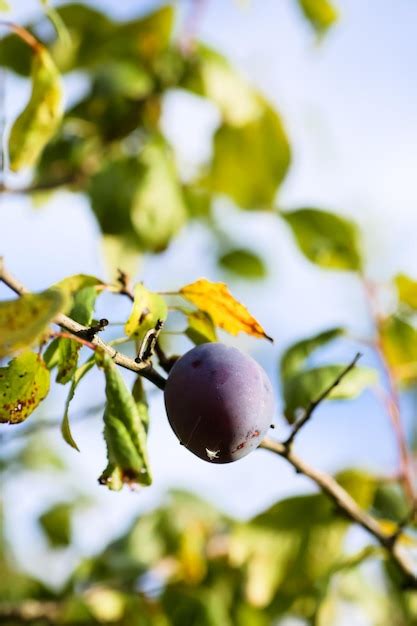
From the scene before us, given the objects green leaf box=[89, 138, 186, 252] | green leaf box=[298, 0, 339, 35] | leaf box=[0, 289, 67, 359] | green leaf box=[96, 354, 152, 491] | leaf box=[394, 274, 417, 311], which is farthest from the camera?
green leaf box=[298, 0, 339, 35]

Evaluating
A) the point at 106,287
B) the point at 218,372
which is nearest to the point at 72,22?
the point at 106,287

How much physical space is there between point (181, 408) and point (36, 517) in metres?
1.50

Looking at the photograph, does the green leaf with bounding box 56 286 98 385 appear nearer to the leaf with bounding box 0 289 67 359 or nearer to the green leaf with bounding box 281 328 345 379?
the leaf with bounding box 0 289 67 359

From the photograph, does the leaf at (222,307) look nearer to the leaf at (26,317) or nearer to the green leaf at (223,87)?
the leaf at (26,317)

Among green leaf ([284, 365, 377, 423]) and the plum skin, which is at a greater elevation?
the plum skin

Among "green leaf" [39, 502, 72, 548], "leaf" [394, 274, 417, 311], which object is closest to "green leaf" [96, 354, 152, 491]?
"leaf" [394, 274, 417, 311]

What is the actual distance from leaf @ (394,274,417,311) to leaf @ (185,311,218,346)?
59 centimetres

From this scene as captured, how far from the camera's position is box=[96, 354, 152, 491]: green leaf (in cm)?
72

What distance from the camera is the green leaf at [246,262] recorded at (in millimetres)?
2100

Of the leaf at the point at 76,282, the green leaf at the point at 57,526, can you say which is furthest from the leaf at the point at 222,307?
the green leaf at the point at 57,526

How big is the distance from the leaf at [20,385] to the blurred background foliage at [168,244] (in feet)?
1.73

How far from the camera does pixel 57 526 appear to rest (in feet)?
6.72

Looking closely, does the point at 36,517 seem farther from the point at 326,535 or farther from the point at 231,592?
the point at 326,535

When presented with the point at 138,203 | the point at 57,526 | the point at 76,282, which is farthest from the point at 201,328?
the point at 57,526
